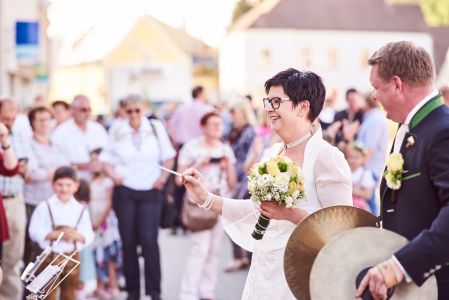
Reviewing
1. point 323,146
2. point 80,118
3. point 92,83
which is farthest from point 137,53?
point 323,146

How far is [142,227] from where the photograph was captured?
9.96m

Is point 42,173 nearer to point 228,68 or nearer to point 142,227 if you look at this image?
point 142,227

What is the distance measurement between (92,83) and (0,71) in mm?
62963

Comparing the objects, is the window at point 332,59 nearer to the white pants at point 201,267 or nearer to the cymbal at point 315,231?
the white pants at point 201,267

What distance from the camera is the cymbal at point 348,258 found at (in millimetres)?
3742

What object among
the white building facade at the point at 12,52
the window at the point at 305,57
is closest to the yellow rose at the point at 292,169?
the white building facade at the point at 12,52

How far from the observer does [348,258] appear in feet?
12.5

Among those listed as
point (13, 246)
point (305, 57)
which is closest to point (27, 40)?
point (13, 246)

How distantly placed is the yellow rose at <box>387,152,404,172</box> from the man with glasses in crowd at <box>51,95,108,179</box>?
7062mm

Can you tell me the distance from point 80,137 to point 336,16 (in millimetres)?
76537

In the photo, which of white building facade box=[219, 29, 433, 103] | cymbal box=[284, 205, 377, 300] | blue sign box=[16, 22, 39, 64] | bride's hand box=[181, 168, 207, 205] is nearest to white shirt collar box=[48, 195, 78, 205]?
bride's hand box=[181, 168, 207, 205]

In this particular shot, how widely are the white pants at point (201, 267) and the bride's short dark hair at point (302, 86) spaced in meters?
5.19

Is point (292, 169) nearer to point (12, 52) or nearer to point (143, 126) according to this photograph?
point (143, 126)

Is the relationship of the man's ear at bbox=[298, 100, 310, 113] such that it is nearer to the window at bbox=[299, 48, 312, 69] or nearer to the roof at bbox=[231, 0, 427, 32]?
the roof at bbox=[231, 0, 427, 32]
